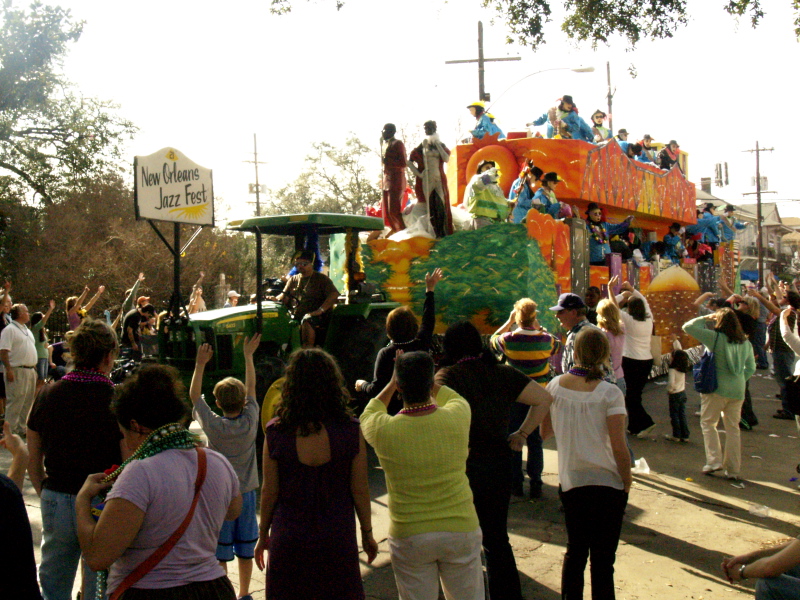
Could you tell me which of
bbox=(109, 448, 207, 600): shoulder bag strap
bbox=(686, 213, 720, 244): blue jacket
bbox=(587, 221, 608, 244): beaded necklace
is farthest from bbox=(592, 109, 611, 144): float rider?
bbox=(109, 448, 207, 600): shoulder bag strap

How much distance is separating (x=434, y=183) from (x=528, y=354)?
213 inches

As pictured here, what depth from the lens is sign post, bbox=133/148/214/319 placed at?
24.1 ft

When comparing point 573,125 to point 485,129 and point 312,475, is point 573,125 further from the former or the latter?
point 312,475

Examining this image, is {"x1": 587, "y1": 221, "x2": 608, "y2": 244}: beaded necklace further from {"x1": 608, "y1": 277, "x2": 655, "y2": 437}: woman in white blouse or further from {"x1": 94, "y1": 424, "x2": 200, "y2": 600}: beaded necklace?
{"x1": 94, "y1": 424, "x2": 200, "y2": 600}: beaded necklace

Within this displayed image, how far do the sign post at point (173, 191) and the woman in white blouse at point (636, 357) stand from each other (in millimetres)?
4717

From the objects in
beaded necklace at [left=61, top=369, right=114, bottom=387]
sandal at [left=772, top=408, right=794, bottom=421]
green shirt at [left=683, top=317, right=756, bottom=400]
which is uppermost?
beaded necklace at [left=61, top=369, right=114, bottom=387]

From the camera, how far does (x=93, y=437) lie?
11.2 ft

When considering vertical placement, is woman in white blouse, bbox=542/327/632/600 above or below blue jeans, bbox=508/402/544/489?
above

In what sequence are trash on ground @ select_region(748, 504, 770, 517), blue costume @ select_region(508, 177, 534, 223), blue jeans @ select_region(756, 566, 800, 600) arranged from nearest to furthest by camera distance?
blue jeans @ select_region(756, 566, 800, 600) → trash on ground @ select_region(748, 504, 770, 517) → blue costume @ select_region(508, 177, 534, 223)

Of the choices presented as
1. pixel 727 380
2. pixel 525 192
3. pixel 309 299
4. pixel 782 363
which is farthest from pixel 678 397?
pixel 525 192

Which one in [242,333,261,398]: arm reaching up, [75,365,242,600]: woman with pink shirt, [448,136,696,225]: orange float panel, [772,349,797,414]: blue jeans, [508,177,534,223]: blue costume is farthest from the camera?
[448,136,696,225]: orange float panel

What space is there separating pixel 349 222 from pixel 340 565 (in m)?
5.42

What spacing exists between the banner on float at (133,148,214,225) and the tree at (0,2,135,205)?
740 inches

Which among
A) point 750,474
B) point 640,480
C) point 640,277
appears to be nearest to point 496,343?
point 640,480
